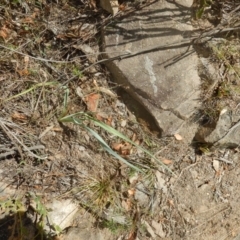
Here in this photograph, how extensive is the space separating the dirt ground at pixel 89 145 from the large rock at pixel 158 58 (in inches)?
3.4

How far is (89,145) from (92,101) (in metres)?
0.29

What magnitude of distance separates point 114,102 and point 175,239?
1.01m

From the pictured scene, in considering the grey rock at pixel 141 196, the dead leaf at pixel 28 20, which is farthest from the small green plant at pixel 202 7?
the grey rock at pixel 141 196

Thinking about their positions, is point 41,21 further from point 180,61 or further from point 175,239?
point 175,239

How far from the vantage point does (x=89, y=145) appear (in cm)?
261

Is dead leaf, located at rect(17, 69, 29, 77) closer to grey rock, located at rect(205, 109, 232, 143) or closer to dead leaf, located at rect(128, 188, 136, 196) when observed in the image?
dead leaf, located at rect(128, 188, 136, 196)

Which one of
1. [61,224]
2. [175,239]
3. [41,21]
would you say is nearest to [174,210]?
[175,239]

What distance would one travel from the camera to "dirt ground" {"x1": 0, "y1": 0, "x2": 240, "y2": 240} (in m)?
2.46

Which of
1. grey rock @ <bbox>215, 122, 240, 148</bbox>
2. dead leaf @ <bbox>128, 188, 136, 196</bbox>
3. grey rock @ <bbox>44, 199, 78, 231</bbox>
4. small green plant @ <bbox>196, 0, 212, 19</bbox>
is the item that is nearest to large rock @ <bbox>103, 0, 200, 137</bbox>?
small green plant @ <bbox>196, 0, 212, 19</bbox>

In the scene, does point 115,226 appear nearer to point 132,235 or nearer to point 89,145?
point 132,235

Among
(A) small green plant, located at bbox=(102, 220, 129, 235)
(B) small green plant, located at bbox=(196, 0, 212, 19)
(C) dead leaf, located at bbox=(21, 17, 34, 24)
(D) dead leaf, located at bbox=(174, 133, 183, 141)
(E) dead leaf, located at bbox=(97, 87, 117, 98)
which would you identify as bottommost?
(A) small green plant, located at bbox=(102, 220, 129, 235)

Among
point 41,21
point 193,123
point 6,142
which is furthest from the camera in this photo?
point 193,123

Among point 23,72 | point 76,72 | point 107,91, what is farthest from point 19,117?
point 107,91

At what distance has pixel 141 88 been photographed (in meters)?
2.61
